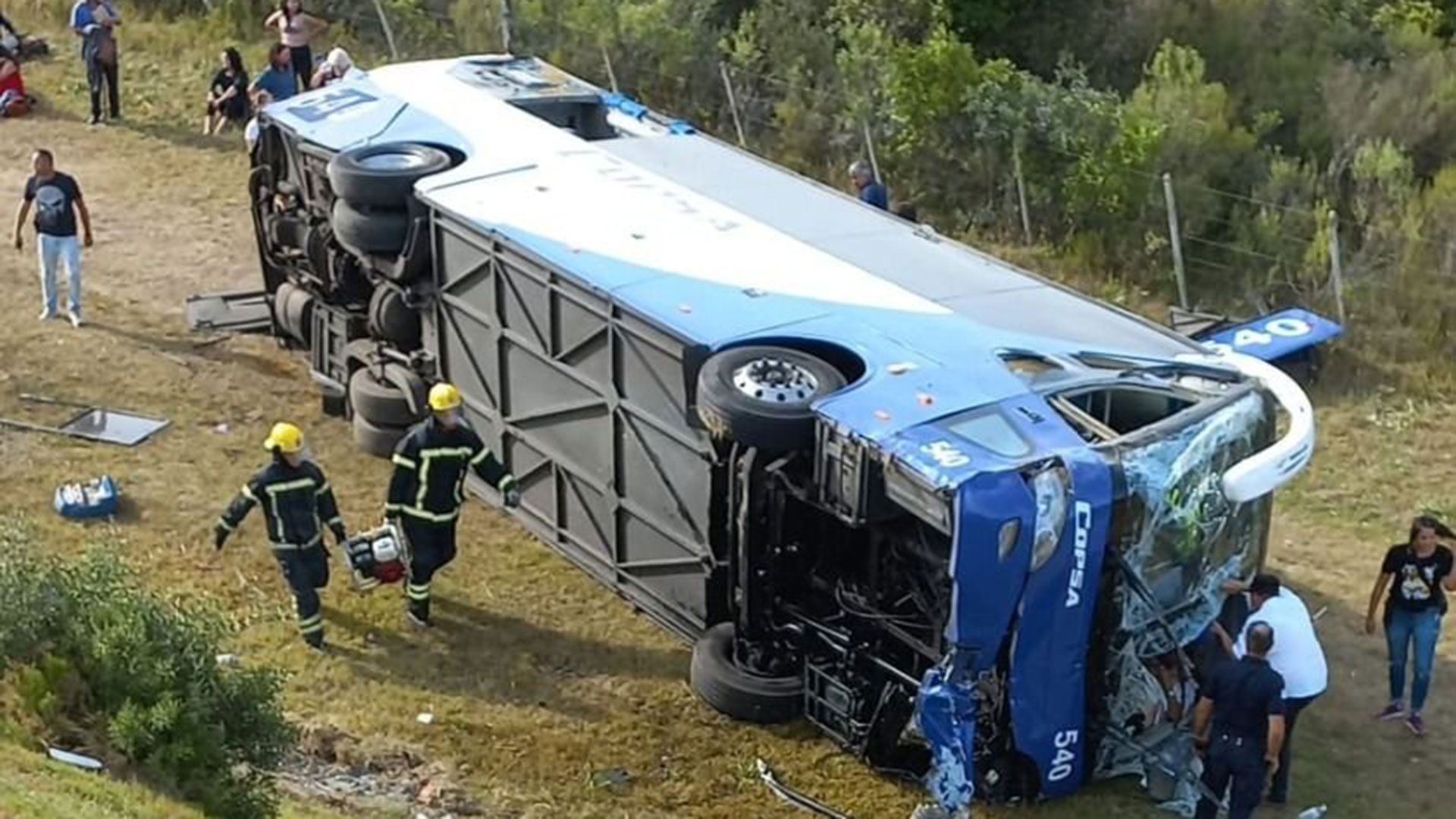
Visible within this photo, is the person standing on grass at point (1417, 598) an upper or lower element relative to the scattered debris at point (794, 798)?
upper

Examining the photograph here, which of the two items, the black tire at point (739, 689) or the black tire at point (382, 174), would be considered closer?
the black tire at point (739, 689)

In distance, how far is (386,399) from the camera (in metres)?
12.4

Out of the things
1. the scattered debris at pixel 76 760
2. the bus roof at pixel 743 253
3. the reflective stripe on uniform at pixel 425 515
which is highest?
the bus roof at pixel 743 253

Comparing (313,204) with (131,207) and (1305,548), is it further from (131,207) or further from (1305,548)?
(1305,548)

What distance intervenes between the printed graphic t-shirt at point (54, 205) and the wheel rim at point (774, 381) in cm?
712

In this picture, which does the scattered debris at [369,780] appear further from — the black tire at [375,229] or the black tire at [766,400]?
the black tire at [375,229]

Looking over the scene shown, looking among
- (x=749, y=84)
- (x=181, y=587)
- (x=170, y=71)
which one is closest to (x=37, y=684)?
(x=181, y=587)

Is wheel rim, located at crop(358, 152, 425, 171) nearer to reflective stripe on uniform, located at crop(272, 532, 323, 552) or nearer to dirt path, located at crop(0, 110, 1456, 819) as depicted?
dirt path, located at crop(0, 110, 1456, 819)

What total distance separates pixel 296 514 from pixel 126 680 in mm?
2138

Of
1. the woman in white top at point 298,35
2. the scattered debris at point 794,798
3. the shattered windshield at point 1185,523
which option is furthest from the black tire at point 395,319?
the woman in white top at point 298,35

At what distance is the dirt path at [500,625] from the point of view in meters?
9.38

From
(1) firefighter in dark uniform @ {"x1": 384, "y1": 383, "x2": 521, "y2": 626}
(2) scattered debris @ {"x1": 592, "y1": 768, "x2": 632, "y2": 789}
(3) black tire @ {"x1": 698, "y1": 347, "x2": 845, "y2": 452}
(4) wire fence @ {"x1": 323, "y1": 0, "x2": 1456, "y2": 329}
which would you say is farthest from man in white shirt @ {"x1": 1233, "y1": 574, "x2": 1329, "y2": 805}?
(4) wire fence @ {"x1": 323, "y1": 0, "x2": 1456, "y2": 329}

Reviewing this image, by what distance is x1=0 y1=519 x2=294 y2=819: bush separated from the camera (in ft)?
25.6

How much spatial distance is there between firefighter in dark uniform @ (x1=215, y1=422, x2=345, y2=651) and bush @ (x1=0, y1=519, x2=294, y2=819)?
1.67m
